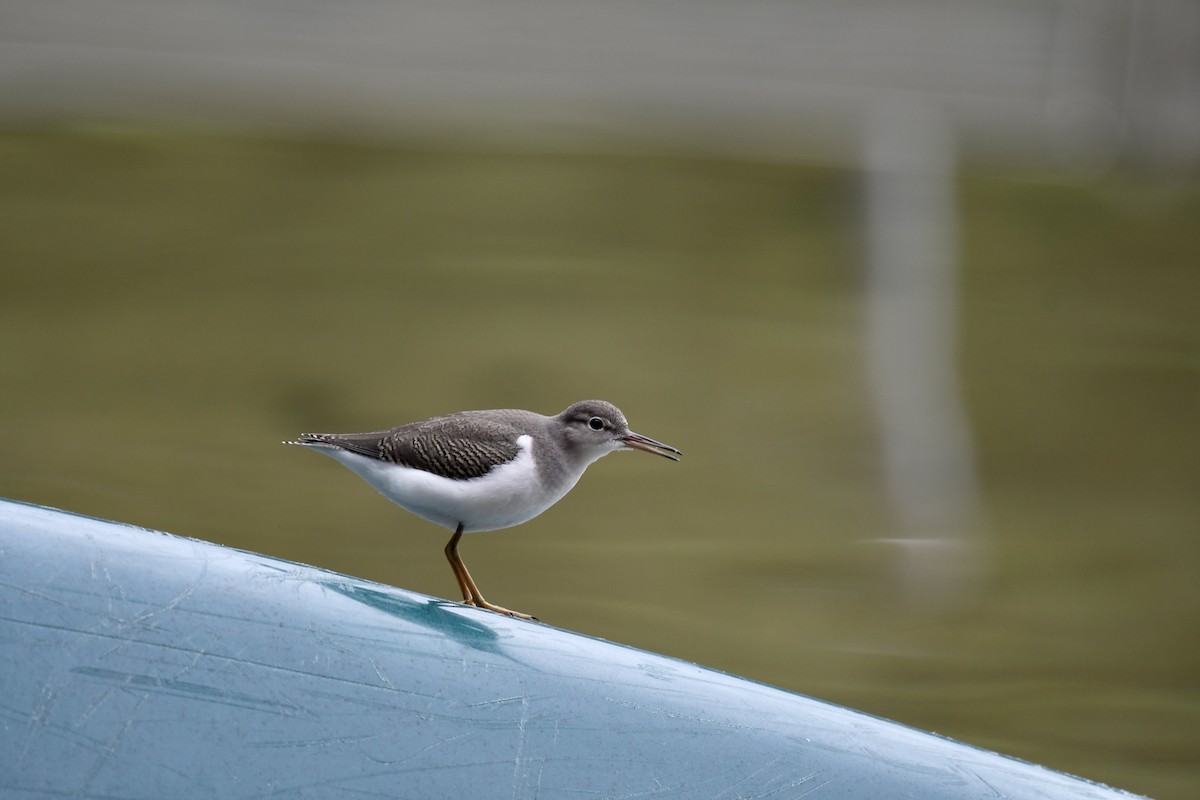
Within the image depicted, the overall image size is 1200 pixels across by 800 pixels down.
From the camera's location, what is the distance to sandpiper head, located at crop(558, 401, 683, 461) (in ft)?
11.4

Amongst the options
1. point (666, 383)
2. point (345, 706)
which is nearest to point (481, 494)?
point (345, 706)

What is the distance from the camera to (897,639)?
859cm

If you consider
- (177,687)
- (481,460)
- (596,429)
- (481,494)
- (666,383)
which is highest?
(666,383)

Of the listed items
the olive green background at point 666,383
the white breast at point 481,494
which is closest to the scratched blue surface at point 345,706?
the white breast at point 481,494

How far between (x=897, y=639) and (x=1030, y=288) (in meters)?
4.03

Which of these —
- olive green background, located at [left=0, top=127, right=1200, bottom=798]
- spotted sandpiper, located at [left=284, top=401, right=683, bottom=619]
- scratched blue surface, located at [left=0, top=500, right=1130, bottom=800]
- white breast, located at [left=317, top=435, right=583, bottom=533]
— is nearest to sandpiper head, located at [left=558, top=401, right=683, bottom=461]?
spotted sandpiper, located at [left=284, top=401, right=683, bottom=619]

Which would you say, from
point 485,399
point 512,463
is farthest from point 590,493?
point 512,463

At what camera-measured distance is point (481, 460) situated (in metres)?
3.31

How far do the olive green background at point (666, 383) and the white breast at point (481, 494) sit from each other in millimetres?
4801

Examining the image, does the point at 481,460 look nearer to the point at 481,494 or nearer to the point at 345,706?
the point at 481,494

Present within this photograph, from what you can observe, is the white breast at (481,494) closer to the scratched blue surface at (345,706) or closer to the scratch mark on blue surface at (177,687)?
the scratched blue surface at (345,706)

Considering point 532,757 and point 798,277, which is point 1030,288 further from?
point 532,757

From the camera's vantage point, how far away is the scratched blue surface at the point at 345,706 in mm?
2154

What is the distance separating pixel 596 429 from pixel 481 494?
0.41m
